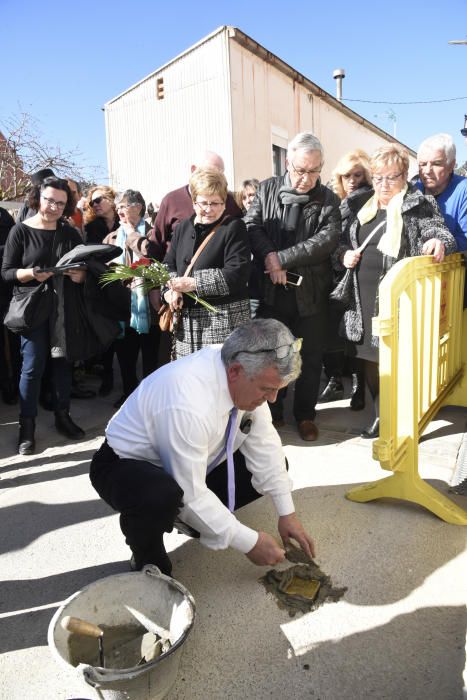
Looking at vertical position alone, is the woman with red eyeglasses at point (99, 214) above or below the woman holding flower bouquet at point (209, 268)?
above

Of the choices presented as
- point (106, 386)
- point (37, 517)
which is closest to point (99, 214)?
point (106, 386)

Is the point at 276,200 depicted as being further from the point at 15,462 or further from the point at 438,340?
the point at 15,462

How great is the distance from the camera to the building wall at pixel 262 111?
1257cm

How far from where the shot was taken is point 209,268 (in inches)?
135

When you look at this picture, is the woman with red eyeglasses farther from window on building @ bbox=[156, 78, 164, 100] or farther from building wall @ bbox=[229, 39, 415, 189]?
window on building @ bbox=[156, 78, 164, 100]

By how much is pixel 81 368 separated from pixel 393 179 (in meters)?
3.70

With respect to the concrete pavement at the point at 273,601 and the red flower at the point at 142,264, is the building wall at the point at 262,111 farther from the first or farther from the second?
the concrete pavement at the point at 273,601

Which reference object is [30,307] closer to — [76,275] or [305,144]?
[76,275]

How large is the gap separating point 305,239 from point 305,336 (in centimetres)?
69

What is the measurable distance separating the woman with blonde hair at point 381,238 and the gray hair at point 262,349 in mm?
1629

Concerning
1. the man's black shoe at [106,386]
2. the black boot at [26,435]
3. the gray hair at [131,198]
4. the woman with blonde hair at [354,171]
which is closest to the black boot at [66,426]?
the black boot at [26,435]

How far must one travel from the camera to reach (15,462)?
372 cm

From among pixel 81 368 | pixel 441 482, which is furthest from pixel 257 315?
pixel 81 368

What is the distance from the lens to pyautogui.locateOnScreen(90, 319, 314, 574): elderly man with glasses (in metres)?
1.98
